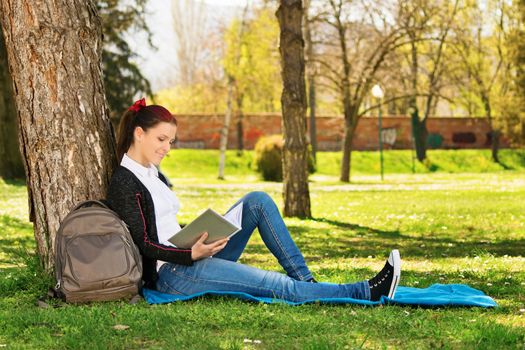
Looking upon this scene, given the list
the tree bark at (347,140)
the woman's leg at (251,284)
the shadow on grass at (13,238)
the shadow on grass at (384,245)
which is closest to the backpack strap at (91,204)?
the woman's leg at (251,284)

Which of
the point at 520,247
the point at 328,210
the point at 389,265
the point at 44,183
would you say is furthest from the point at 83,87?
the point at 328,210

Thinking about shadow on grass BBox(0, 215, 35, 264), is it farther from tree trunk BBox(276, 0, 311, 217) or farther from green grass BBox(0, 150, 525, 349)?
tree trunk BBox(276, 0, 311, 217)

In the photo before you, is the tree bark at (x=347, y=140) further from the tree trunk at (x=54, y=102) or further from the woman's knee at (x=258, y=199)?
the woman's knee at (x=258, y=199)

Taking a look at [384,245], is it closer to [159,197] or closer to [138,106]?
[159,197]

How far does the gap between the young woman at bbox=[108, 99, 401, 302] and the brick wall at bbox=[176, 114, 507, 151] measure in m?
42.4

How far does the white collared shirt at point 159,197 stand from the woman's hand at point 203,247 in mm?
268

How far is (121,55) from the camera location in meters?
32.7

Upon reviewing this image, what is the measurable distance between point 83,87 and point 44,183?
77 centimetres

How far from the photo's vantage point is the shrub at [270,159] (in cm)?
3438

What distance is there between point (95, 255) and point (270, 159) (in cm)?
2913

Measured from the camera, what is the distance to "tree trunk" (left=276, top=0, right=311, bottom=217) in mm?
14469

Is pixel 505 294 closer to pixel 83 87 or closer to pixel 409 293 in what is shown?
pixel 409 293

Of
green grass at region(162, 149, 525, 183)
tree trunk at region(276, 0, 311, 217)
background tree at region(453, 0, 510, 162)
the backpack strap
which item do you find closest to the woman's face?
the backpack strap

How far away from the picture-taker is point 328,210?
57.2 ft
